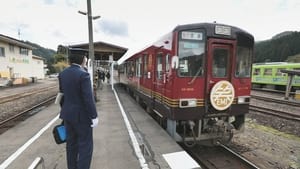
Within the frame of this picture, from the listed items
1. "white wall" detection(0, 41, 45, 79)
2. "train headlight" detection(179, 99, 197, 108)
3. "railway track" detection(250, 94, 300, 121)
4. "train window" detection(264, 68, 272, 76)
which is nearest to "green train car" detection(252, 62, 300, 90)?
"train window" detection(264, 68, 272, 76)

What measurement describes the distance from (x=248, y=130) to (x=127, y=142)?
4.62 meters

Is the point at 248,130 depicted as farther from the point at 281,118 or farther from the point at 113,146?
the point at 113,146

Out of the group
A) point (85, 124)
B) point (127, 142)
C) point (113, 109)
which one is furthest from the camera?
point (113, 109)

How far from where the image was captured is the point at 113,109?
8.19 meters

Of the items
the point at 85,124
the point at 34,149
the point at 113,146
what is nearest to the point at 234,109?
the point at 113,146

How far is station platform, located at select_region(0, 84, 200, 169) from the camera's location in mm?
3418

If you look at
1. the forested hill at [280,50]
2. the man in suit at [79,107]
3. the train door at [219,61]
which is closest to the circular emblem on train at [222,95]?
the train door at [219,61]

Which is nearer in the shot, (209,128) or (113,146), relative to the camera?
(113,146)

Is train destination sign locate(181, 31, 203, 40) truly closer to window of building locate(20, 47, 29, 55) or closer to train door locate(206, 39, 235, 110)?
train door locate(206, 39, 235, 110)

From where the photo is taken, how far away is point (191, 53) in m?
4.20

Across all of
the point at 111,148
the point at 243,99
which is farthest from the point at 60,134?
the point at 243,99

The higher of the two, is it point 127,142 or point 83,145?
point 83,145

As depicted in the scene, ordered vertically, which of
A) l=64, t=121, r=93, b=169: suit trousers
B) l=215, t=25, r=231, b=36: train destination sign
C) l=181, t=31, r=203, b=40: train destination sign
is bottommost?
l=64, t=121, r=93, b=169: suit trousers

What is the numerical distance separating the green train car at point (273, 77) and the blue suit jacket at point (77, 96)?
715 inches
